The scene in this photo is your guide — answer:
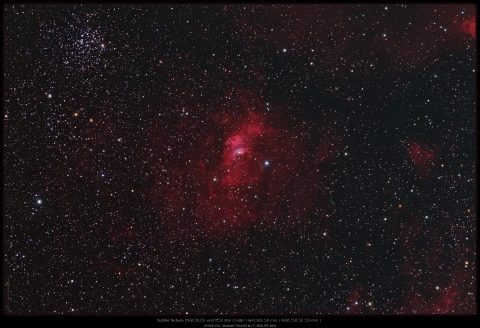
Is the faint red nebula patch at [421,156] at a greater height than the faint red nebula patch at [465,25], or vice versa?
the faint red nebula patch at [465,25]

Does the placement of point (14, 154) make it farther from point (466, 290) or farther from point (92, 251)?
point (466, 290)

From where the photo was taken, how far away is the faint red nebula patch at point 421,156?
2.36 metres

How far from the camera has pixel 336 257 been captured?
234 cm

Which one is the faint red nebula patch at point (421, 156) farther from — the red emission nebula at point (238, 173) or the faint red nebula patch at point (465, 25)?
the faint red nebula patch at point (465, 25)

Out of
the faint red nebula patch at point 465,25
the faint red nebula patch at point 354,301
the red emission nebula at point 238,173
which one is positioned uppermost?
the faint red nebula patch at point 465,25

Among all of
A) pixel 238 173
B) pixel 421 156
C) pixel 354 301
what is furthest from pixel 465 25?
pixel 354 301

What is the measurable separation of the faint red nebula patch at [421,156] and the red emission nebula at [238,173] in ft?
2.11

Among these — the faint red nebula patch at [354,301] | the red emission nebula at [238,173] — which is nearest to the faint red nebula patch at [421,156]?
the red emission nebula at [238,173]

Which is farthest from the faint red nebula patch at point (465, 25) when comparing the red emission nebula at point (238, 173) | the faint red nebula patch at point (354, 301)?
the faint red nebula patch at point (354, 301)

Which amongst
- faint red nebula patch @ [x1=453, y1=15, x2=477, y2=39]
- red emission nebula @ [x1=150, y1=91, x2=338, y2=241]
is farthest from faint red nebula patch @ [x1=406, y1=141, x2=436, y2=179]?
faint red nebula patch @ [x1=453, y1=15, x2=477, y2=39]

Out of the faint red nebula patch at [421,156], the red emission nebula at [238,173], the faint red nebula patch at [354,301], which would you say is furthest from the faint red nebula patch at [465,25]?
the faint red nebula patch at [354,301]

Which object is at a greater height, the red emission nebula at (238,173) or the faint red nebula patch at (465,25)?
the faint red nebula patch at (465,25)

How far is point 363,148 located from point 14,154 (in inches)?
109

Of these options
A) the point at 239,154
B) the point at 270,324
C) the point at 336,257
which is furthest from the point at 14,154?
the point at 336,257
